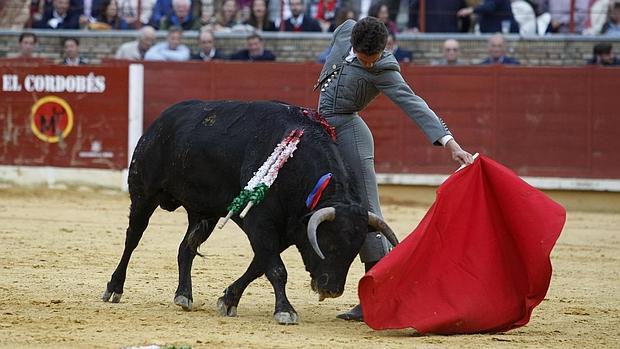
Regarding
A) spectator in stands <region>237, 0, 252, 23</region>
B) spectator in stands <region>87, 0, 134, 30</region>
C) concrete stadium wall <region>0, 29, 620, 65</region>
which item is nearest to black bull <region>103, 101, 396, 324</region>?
concrete stadium wall <region>0, 29, 620, 65</region>

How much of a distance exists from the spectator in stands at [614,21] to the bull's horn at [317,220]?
28.4ft

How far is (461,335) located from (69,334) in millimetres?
1616

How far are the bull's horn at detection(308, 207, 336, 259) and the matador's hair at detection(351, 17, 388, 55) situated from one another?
0.69 meters

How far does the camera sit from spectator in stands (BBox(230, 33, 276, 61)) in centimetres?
1254

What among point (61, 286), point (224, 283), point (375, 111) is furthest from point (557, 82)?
point (61, 286)

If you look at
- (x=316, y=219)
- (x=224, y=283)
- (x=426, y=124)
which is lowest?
(x=224, y=283)

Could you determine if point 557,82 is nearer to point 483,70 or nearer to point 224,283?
point 483,70

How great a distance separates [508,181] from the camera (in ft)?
17.3

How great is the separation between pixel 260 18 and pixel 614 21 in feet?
12.7

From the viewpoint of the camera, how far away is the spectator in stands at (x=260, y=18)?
13375mm

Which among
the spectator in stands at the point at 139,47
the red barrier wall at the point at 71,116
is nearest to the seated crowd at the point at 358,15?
the spectator in stands at the point at 139,47

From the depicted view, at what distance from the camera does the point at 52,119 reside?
12430 mm

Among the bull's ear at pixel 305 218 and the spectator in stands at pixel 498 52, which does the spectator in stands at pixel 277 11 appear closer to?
the spectator in stands at pixel 498 52

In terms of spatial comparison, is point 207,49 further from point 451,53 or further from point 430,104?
point 451,53
